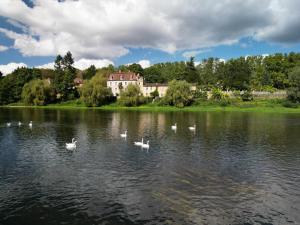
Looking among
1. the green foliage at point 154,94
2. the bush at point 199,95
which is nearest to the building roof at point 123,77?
the green foliage at point 154,94

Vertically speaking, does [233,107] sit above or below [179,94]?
below

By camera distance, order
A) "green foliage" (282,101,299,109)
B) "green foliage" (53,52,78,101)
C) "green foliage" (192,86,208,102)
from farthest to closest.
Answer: "green foliage" (53,52,78,101) < "green foliage" (192,86,208,102) < "green foliage" (282,101,299,109)

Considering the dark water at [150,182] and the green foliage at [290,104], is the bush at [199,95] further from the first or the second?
the dark water at [150,182]

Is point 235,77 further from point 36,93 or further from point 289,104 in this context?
point 36,93

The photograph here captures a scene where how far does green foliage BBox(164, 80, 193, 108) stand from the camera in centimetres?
12688

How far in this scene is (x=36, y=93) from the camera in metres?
140

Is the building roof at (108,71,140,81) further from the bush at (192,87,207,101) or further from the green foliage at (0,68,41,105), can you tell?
the green foliage at (0,68,41,105)

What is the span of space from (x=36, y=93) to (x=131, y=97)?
41.4 metres

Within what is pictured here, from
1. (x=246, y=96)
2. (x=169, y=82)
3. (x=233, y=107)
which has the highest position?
(x=169, y=82)

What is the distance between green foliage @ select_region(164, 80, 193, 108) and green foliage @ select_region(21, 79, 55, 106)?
174 ft

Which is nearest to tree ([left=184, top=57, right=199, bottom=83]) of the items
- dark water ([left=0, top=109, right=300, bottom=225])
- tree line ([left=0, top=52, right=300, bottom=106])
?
tree line ([left=0, top=52, right=300, bottom=106])

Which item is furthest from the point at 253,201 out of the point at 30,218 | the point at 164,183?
the point at 30,218

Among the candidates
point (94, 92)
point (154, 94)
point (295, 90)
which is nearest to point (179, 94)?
point (154, 94)

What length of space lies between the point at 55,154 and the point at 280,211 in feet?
86.8
